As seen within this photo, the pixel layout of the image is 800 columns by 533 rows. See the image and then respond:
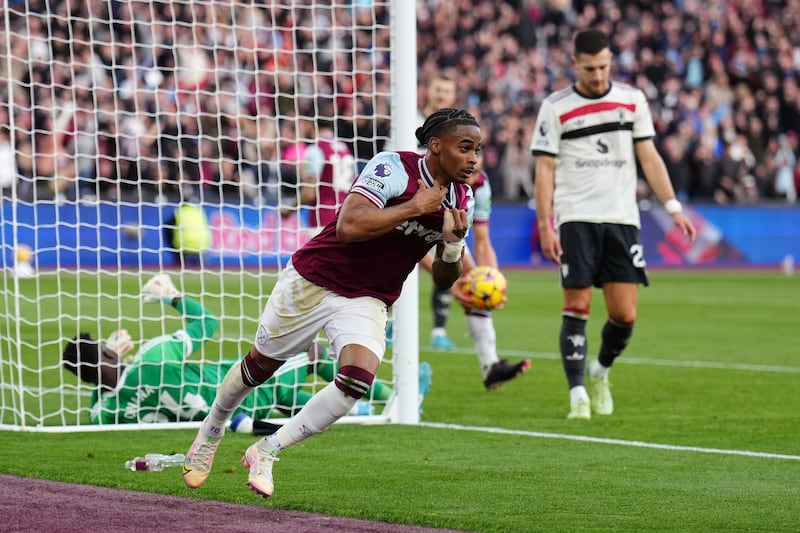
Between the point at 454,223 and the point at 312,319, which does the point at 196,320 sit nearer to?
the point at 312,319

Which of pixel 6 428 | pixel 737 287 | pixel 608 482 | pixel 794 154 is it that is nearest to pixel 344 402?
pixel 608 482

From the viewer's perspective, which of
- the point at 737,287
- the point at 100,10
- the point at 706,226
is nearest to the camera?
the point at 100,10

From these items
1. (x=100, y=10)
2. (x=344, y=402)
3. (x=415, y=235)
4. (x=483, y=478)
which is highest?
(x=100, y=10)

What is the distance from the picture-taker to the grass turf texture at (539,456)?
18.8 ft

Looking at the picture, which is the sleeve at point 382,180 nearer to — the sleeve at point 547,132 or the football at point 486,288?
the sleeve at point 547,132

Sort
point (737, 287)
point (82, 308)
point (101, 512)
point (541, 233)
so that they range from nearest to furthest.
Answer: point (101, 512) → point (541, 233) → point (82, 308) → point (737, 287)

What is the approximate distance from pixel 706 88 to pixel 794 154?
2641mm

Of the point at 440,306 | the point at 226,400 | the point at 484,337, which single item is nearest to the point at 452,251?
the point at 226,400

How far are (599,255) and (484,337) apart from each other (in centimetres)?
148

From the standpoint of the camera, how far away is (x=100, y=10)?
1628 cm

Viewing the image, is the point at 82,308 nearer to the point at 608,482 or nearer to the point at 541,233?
the point at 541,233

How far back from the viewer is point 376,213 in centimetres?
557

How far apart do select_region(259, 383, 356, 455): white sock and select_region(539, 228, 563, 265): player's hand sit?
3.33m

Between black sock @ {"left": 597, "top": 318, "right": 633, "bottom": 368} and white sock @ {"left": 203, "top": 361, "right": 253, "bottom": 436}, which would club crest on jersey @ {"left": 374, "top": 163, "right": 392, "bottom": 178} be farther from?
black sock @ {"left": 597, "top": 318, "right": 633, "bottom": 368}
